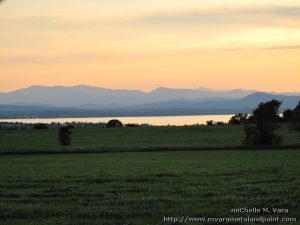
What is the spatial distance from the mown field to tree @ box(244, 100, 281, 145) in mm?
1565

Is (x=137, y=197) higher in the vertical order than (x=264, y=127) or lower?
lower

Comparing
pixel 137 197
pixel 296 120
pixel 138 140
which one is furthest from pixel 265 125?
pixel 137 197

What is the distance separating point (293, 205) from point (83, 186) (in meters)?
7.37

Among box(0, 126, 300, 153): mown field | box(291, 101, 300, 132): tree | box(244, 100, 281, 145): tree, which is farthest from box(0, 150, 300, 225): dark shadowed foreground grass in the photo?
box(291, 101, 300, 132): tree

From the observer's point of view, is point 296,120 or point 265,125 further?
point 296,120

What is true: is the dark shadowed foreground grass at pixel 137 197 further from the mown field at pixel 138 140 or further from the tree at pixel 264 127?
the tree at pixel 264 127

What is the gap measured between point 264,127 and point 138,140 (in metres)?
21.0

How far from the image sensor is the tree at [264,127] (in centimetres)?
6325

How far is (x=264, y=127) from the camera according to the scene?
2505 inches

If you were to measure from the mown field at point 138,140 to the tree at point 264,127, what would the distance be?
1.56 metres

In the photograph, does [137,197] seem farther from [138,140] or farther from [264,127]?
[138,140]

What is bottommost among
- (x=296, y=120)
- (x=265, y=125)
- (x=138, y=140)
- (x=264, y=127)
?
(x=138, y=140)

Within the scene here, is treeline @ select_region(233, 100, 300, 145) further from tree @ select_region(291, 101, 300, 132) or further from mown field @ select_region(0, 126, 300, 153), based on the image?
mown field @ select_region(0, 126, 300, 153)

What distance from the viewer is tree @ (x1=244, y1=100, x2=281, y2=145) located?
63250mm
